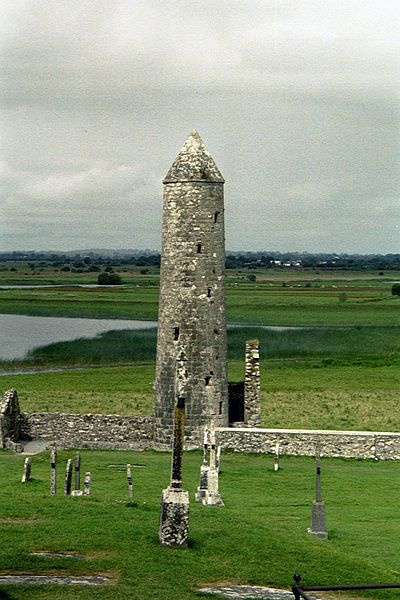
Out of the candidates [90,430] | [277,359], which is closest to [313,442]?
[90,430]

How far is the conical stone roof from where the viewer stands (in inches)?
1410

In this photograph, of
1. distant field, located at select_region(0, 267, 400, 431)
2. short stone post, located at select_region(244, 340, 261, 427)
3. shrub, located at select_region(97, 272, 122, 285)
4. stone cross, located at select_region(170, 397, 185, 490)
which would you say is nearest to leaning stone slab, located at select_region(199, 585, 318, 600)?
stone cross, located at select_region(170, 397, 185, 490)

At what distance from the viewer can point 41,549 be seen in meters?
18.1

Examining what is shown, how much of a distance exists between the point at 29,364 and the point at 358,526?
4918 cm

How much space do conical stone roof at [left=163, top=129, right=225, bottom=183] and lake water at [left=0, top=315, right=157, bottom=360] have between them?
40402 millimetres

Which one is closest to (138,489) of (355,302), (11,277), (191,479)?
(191,479)

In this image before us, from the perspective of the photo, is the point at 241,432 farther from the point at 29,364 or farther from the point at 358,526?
the point at 29,364

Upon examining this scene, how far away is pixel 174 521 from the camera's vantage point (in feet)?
60.2

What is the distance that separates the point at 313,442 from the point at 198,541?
15.5m

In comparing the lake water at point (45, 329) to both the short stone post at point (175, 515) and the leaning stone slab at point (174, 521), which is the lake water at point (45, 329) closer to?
the short stone post at point (175, 515)

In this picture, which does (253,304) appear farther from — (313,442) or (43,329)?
(313,442)

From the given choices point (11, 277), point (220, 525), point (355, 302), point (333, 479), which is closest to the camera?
point (220, 525)

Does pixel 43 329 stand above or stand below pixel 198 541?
below

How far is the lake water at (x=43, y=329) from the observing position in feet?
271
